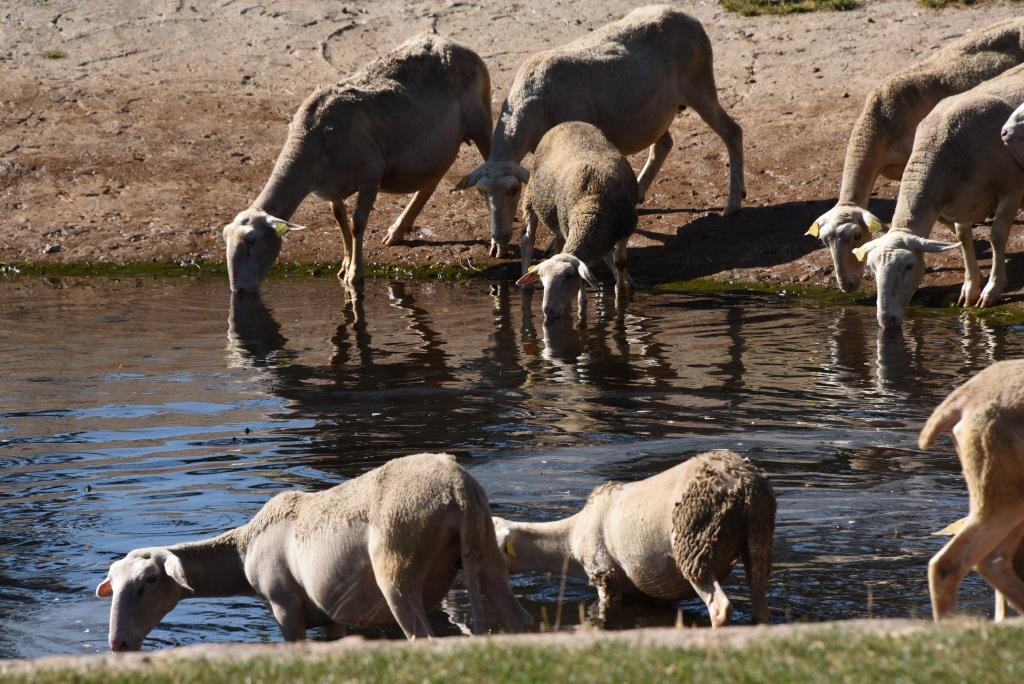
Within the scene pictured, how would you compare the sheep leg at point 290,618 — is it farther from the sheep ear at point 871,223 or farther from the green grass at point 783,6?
the green grass at point 783,6

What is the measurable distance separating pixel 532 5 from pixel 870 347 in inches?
497

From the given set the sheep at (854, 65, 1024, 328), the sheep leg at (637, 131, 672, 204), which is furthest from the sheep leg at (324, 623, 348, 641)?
the sheep leg at (637, 131, 672, 204)

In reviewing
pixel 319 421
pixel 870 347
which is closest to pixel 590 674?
pixel 319 421

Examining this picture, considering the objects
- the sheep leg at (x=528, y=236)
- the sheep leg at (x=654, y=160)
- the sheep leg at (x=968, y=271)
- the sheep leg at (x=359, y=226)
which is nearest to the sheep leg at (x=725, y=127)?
the sheep leg at (x=654, y=160)

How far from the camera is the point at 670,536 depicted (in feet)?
23.4

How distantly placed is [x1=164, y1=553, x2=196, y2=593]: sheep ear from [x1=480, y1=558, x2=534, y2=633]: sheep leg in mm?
1369

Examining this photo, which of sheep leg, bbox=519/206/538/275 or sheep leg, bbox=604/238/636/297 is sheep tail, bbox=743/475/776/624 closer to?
sheep leg, bbox=604/238/636/297

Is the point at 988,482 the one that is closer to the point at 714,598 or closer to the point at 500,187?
the point at 714,598

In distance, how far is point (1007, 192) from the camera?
48.1 ft

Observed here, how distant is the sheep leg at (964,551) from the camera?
21.6 feet

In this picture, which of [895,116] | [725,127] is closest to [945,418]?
[895,116]

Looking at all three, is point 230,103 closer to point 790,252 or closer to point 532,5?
point 532,5

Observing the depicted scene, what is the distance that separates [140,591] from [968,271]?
979 cm

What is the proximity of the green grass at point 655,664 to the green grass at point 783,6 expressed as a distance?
18.7m
